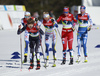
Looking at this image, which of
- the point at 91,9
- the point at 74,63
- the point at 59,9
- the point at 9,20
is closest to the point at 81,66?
the point at 74,63

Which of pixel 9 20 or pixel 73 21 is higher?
pixel 73 21

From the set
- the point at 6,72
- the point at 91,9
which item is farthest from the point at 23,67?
the point at 91,9

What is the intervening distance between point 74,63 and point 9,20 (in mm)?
20146

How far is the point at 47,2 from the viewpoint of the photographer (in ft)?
284

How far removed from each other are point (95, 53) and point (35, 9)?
68.6 m

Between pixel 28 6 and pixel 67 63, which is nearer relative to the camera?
pixel 67 63

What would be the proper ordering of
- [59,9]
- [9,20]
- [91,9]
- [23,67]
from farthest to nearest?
[59,9] → [91,9] → [9,20] → [23,67]

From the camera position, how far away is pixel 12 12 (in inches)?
1272

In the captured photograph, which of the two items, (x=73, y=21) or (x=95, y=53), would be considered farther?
(x=95, y=53)

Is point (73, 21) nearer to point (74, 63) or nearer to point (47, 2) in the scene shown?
point (74, 63)

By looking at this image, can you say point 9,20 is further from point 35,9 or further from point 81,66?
point 35,9

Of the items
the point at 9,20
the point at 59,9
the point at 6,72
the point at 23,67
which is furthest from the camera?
the point at 59,9

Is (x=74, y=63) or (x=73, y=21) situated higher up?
(x=73, y=21)

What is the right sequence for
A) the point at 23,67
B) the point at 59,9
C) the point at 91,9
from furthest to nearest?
the point at 59,9 → the point at 91,9 → the point at 23,67
